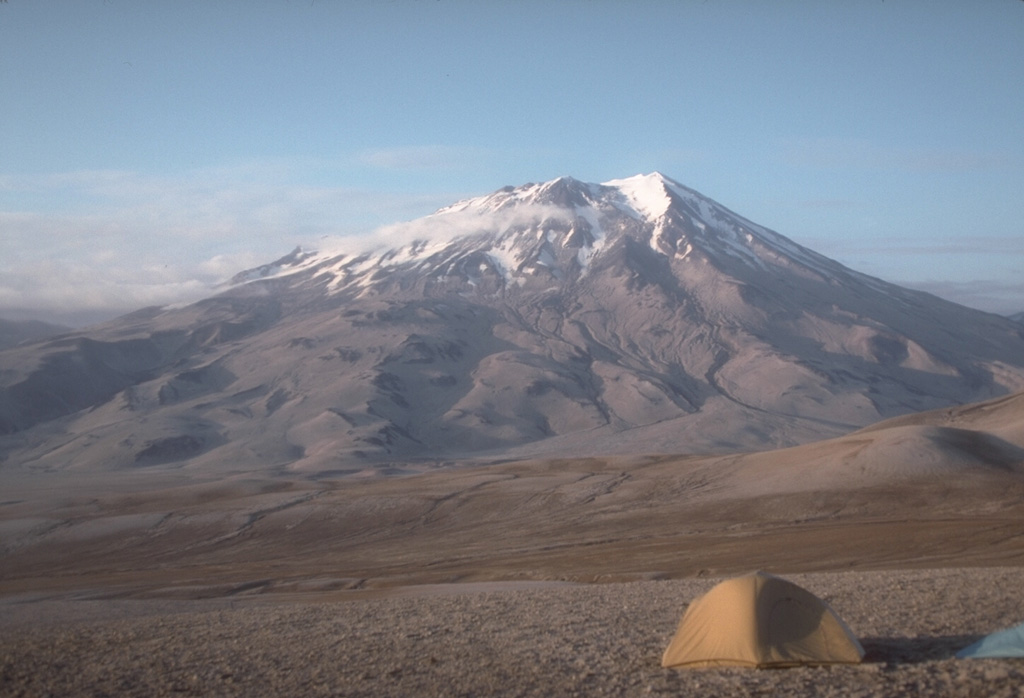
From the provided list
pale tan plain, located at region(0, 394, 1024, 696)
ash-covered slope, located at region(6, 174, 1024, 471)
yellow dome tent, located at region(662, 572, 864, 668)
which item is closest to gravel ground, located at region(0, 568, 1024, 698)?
pale tan plain, located at region(0, 394, 1024, 696)

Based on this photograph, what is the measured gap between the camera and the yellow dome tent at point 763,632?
11828 millimetres

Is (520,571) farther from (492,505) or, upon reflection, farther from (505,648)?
(492,505)

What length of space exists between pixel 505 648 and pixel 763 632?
165 inches

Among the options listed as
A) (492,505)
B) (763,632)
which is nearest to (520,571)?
(763,632)

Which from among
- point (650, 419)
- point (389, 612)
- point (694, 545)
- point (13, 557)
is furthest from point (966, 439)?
point (650, 419)

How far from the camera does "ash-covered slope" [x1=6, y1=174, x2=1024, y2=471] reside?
408 ft

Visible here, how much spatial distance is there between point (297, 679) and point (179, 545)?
40657mm

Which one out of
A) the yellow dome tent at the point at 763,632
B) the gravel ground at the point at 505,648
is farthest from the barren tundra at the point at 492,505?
the yellow dome tent at the point at 763,632

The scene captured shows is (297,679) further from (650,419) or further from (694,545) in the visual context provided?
(650,419)

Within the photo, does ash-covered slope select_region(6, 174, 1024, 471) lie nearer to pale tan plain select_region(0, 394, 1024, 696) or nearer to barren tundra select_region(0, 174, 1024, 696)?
barren tundra select_region(0, 174, 1024, 696)

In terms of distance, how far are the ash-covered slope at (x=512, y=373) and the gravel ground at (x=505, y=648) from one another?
8977 cm

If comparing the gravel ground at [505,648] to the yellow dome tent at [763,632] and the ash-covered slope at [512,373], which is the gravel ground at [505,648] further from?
the ash-covered slope at [512,373]

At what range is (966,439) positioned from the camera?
161 feet

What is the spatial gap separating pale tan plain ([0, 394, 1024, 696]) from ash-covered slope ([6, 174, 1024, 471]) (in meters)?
50.0
